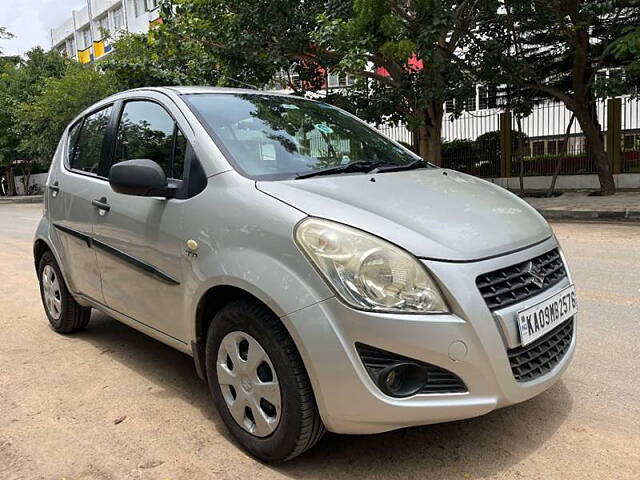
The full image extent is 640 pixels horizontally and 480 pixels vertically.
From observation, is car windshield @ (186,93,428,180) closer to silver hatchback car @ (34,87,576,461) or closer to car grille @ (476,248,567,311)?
silver hatchback car @ (34,87,576,461)

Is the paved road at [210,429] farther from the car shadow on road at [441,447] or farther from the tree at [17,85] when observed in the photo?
the tree at [17,85]

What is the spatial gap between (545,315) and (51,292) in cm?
379

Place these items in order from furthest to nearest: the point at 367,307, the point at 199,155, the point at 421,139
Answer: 1. the point at 421,139
2. the point at 199,155
3. the point at 367,307

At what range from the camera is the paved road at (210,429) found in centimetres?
252

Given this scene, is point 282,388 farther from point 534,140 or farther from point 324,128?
point 534,140

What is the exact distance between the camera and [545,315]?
2467mm

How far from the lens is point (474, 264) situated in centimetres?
228

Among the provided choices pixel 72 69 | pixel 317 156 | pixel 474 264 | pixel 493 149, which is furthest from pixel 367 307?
pixel 72 69

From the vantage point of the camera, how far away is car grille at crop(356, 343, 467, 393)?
7.20ft

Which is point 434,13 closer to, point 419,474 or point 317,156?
point 317,156

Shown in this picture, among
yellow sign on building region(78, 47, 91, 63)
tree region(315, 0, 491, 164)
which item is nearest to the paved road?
tree region(315, 0, 491, 164)

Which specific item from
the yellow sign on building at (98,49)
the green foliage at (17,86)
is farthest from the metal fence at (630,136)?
the yellow sign on building at (98,49)

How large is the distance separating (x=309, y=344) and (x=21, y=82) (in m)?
37.9

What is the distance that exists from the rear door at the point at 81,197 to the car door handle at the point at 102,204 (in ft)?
0.11
